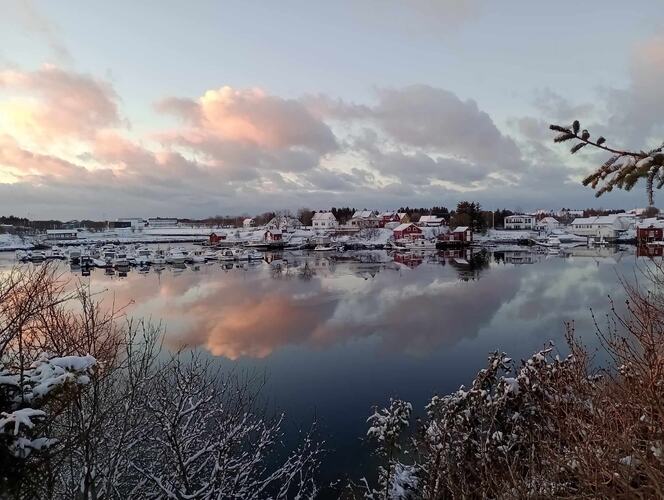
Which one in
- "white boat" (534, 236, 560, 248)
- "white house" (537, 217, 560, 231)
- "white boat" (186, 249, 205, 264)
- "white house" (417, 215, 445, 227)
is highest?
"white house" (417, 215, 445, 227)

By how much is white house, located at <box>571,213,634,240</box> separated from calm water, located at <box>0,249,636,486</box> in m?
43.7

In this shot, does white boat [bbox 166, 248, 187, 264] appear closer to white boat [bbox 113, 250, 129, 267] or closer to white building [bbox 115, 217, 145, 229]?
white boat [bbox 113, 250, 129, 267]

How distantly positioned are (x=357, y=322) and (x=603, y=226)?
78551mm

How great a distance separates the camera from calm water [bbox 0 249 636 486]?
12.6 m

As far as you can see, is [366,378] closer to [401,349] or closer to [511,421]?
[401,349]

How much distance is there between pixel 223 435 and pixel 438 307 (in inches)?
793

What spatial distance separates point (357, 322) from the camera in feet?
70.4

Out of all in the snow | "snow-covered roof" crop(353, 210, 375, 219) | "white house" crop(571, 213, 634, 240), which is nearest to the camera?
the snow

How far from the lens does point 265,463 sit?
895 centimetres

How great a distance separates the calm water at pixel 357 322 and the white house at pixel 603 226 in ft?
143

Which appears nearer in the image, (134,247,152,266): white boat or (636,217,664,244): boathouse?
(134,247,152,266): white boat

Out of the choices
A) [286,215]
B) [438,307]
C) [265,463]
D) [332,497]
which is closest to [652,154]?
[332,497]

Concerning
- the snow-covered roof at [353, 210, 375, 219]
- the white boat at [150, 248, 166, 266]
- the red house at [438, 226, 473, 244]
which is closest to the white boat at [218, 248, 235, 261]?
the white boat at [150, 248, 166, 266]

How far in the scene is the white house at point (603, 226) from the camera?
79.2 m
